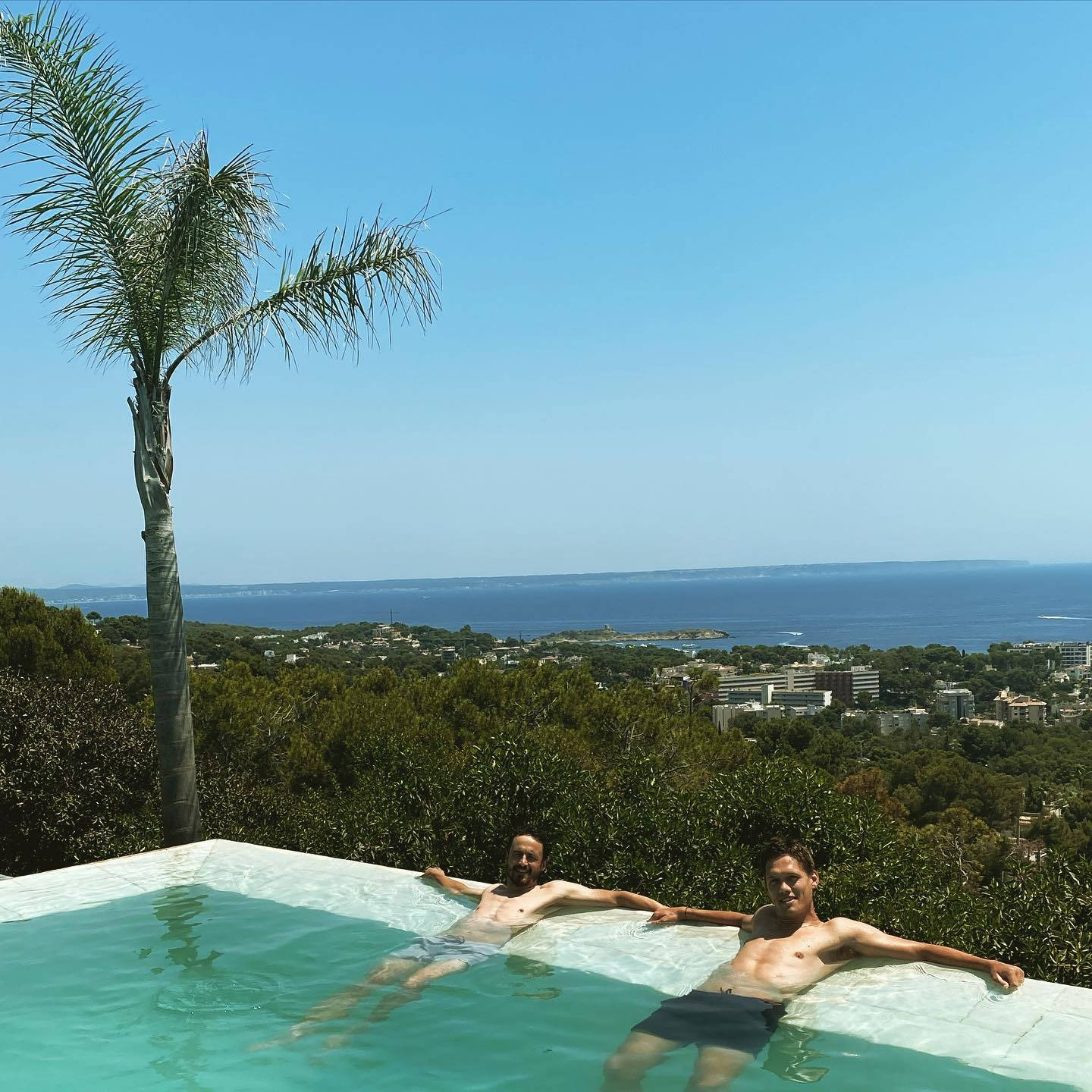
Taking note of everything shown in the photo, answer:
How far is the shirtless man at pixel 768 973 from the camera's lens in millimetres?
4352

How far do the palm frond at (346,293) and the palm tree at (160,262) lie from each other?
1cm

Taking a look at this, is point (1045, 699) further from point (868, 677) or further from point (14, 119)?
point (14, 119)

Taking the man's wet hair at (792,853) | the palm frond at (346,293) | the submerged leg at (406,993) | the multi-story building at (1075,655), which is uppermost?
the palm frond at (346,293)

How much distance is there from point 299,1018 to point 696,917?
2.11 meters

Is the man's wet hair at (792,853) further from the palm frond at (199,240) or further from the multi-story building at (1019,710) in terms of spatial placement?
the multi-story building at (1019,710)

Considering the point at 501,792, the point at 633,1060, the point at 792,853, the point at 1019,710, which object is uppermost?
the point at 792,853

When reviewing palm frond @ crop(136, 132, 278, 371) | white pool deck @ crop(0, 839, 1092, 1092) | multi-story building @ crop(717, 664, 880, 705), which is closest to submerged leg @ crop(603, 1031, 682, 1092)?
white pool deck @ crop(0, 839, 1092, 1092)

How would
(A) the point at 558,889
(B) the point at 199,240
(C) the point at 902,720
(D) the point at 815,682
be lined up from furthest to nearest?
(D) the point at 815,682, (C) the point at 902,720, (B) the point at 199,240, (A) the point at 558,889

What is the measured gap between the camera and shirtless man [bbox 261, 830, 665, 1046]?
532cm

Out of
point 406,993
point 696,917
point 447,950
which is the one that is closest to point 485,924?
point 447,950

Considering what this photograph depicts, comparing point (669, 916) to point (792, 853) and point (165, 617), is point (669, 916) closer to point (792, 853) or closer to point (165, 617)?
point (792, 853)

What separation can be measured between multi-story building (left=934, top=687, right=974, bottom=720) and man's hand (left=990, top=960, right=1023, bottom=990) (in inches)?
1548

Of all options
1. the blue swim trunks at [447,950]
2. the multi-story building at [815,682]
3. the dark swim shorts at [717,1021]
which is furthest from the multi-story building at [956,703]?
the dark swim shorts at [717,1021]

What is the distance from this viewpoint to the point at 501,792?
8.42 m
